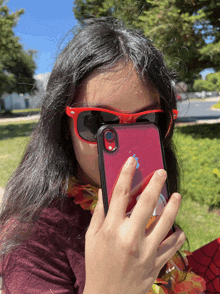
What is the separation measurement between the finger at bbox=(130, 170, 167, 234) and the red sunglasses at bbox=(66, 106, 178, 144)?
32cm

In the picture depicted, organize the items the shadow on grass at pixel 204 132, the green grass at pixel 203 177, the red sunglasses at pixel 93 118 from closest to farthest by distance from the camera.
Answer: the red sunglasses at pixel 93 118, the green grass at pixel 203 177, the shadow on grass at pixel 204 132

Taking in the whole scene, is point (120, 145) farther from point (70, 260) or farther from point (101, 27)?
point (101, 27)

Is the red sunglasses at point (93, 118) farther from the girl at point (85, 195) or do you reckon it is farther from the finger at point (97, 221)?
the finger at point (97, 221)

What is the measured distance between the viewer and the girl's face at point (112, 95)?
3.30ft

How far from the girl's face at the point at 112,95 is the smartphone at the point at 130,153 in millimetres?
114

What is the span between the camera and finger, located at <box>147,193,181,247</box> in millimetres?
740

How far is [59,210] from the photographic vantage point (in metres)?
1.11

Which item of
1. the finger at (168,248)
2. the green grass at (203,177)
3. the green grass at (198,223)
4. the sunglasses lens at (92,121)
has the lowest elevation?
the green grass at (198,223)

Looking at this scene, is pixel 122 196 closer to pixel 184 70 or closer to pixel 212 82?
pixel 184 70

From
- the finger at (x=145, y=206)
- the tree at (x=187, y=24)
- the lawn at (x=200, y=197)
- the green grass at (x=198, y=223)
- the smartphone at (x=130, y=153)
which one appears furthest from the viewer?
the tree at (x=187, y=24)

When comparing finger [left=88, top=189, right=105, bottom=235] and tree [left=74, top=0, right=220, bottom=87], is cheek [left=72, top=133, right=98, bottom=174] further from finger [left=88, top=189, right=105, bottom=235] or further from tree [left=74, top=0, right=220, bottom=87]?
tree [left=74, top=0, right=220, bottom=87]

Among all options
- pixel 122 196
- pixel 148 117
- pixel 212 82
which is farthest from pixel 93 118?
pixel 212 82

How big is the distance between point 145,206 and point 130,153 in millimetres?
257

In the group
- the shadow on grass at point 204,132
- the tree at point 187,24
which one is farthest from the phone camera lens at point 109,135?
the shadow on grass at point 204,132
